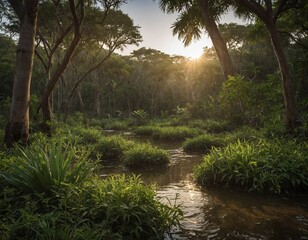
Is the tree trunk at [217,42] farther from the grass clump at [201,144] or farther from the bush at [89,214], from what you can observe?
the bush at [89,214]

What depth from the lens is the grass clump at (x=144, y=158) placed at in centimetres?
938

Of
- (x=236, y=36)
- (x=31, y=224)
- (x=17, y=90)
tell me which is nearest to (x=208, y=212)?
(x=31, y=224)

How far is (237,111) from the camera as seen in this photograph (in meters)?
16.4

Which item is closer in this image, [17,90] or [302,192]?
[302,192]

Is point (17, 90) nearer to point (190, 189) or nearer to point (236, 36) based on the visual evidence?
point (190, 189)

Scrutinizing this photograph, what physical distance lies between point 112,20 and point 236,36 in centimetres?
1742

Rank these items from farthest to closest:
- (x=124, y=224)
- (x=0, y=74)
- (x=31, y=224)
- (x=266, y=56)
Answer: (x=266, y=56) → (x=0, y=74) → (x=124, y=224) → (x=31, y=224)

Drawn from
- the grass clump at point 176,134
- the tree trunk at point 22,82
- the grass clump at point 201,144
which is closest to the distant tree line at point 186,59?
the tree trunk at point 22,82

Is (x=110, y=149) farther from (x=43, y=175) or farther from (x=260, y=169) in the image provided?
(x=43, y=175)

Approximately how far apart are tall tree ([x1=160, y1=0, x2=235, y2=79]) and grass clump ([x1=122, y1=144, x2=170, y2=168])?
15.5ft

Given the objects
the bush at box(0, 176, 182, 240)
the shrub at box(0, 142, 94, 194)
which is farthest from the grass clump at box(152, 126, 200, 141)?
the bush at box(0, 176, 182, 240)

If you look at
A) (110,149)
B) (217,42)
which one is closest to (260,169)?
(110,149)

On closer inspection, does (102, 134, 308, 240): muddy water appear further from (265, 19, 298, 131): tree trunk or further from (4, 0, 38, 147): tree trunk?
(265, 19, 298, 131): tree trunk

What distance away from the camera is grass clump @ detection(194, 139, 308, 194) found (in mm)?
5996
